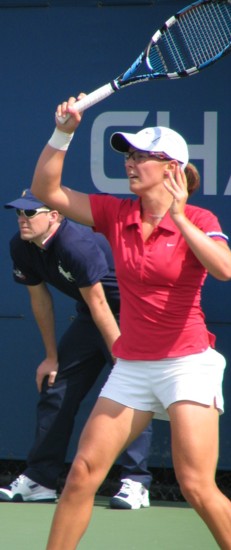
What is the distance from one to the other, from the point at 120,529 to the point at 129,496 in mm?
380

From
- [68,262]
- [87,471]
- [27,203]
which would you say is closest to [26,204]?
[27,203]

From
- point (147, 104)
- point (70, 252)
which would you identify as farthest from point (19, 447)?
point (147, 104)

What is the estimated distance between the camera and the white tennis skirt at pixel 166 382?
12.8ft

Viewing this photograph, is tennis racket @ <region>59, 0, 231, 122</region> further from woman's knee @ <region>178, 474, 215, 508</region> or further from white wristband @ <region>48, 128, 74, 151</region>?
woman's knee @ <region>178, 474, 215, 508</region>

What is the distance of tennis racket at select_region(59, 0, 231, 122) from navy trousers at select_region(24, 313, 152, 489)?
1524 mm

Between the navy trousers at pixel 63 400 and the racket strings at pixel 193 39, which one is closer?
Result: the racket strings at pixel 193 39

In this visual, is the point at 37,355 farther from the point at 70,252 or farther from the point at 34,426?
the point at 70,252

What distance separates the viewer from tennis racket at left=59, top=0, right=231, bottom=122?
4332 millimetres

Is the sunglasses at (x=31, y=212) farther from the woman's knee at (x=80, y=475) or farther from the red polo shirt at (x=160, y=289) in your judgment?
the woman's knee at (x=80, y=475)

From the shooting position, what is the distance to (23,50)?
19.1 feet

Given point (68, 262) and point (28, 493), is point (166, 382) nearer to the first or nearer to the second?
point (68, 262)

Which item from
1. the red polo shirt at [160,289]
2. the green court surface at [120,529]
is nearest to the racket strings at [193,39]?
the red polo shirt at [160,289]

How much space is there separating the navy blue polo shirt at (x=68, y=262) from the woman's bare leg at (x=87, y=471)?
1392mm

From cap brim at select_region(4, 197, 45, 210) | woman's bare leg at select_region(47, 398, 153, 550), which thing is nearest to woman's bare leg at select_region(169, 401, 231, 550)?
woman's bare leg at select_region(47, 398, 153, 550)
